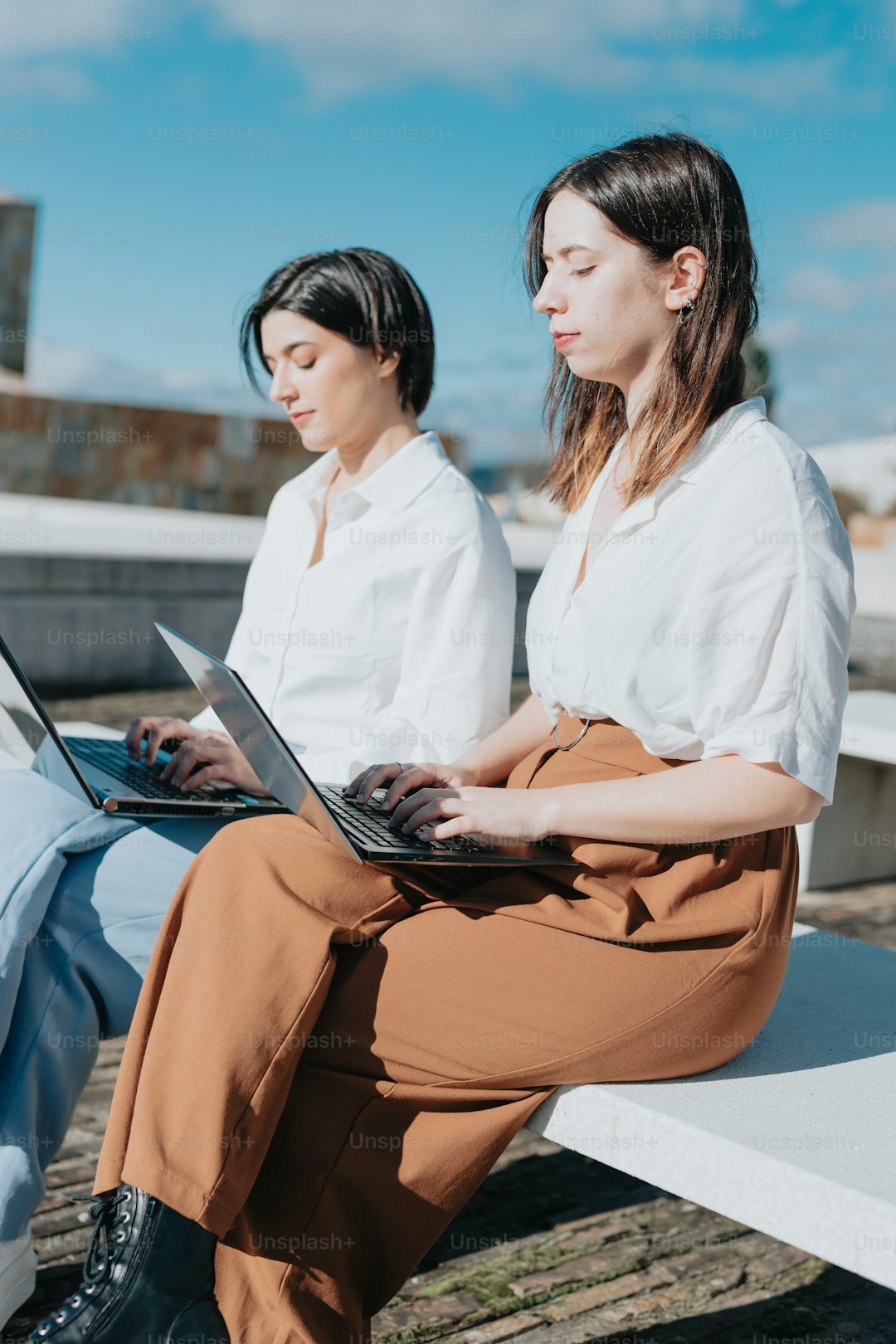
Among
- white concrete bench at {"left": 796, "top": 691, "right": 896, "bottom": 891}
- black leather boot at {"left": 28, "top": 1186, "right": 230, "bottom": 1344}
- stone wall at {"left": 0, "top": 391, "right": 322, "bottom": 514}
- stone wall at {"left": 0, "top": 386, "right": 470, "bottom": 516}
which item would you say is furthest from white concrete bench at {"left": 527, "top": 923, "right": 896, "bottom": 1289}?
stone wall at {"left": 0, "top": 391, "right": 322, "bottom": 514}

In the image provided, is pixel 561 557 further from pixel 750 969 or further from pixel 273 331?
pixel 273 331

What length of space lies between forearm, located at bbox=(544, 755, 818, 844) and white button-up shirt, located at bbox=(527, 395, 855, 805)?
0.03m

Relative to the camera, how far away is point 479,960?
180 centimetres

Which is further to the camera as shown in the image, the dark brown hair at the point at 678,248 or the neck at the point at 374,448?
the neck at the point at 374,448

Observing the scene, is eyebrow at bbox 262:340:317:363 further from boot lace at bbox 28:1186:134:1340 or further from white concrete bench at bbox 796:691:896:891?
white concrete bench at bbox 796:691:896:891

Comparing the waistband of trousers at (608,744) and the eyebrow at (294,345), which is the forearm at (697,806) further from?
the eyebrow at (294,345)

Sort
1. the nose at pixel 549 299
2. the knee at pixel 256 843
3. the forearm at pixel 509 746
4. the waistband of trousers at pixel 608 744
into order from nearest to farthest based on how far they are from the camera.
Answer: the knee at pixel 256 843 < the waistband of trousers at pixel 608 744 < the nose at pixel 549 299 < the forearm at pixel 509 746

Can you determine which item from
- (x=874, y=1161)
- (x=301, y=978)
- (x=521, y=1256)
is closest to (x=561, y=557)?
(x=301, y=978)

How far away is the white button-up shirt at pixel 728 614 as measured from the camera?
5.84 feet

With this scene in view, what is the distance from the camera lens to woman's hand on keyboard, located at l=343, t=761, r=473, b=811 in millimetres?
2120

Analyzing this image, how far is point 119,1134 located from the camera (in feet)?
5.75

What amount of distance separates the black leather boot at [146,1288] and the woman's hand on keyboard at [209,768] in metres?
0.89

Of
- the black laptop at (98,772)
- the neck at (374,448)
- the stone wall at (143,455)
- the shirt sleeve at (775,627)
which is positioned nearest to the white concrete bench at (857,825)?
the neck at (374,448)

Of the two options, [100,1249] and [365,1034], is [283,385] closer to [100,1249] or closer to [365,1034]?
[365,1034]
